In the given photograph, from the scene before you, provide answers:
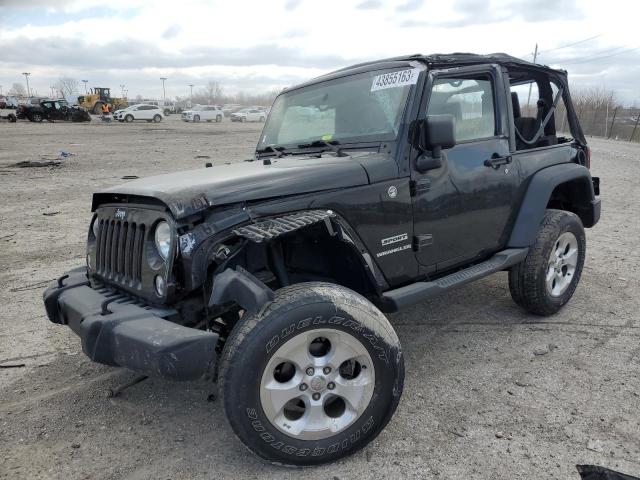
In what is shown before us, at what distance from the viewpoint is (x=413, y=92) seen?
346 cm

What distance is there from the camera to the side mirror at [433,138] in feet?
10.6

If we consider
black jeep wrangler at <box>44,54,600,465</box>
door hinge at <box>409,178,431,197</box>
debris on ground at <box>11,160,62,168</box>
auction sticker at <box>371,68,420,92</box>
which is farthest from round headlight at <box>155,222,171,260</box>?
debris on ground at <box>11,160,62,168</box>

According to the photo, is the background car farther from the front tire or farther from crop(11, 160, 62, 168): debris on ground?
the front tire

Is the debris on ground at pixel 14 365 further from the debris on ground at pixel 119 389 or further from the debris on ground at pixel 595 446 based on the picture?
the debris on ground at pixel 595 446

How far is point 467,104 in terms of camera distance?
395 cm

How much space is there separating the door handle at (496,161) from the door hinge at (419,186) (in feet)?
2.32

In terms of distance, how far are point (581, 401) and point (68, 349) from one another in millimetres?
3704

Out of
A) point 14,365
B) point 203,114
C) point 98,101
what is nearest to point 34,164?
point 14,365

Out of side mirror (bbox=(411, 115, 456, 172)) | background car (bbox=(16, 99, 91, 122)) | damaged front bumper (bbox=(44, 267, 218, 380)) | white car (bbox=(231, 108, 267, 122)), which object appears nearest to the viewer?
damaged front bumper (bbox=(44, 267, 218, 380))

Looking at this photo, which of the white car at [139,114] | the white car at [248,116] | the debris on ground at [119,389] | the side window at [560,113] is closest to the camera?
the debris on ground at [119,389]

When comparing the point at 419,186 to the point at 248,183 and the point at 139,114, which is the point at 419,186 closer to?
the point at 248,183

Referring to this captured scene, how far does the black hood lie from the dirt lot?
4.31 ft

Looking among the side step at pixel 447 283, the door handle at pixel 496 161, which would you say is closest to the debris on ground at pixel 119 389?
the side step at pixel 447 283

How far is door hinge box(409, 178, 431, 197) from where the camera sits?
11.1ft
